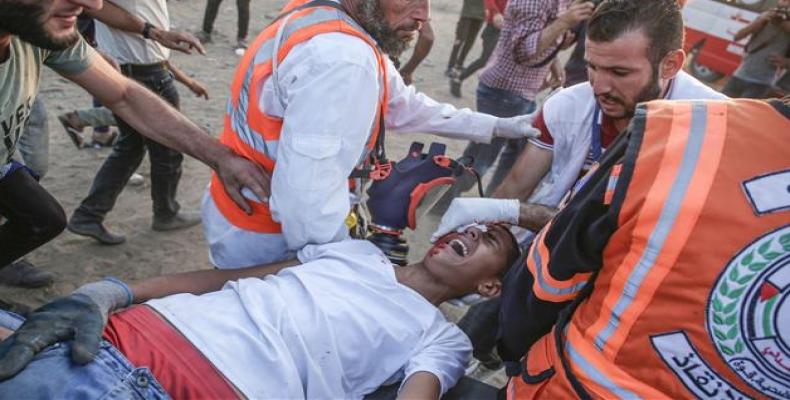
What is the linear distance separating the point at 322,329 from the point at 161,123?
3.58 ft

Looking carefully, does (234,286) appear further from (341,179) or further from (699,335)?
(699,335)

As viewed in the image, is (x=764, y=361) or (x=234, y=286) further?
(x=234, y=286)

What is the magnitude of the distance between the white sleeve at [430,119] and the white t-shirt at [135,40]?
1.51m

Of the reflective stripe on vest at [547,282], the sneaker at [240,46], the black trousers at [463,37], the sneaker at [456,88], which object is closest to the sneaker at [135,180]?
the sneaker at [240,46]

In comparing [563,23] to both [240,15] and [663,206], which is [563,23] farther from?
[240,15]

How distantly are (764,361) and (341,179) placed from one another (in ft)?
4.02

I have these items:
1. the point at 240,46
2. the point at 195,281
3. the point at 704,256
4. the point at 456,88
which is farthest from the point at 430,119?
the point at 240,46

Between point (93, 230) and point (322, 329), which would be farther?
point (93, 230)

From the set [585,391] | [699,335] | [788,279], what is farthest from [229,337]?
[788,279]

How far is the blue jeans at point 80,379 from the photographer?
4.51 ft

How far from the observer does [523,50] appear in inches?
151

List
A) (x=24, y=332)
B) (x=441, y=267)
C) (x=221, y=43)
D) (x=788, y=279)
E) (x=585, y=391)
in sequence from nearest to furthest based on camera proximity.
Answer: (x=788, y=279)
(x=585, y=391)
(x=24, y=332)
(x=441, y=267)
(x=221, y=43)

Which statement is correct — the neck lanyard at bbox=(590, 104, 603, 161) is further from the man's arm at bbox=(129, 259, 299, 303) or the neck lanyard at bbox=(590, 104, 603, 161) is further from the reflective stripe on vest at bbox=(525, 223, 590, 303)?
the man's arm at bbox=(129, 259, 299, 303)

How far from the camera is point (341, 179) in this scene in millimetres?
1874
